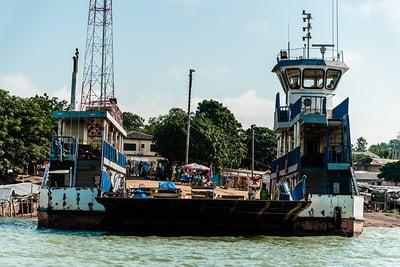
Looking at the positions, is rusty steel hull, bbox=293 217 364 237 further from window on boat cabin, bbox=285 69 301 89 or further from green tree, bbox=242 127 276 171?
green tree, bbox=242 127 276 171

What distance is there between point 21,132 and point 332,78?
21.3m

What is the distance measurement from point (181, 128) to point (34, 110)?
11.9 m

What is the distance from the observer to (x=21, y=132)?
39750mm

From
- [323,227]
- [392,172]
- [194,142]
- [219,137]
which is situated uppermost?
[219,137]

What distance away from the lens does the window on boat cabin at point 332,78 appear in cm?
2600

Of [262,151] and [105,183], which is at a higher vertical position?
[262,151]

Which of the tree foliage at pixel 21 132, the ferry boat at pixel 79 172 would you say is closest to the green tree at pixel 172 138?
the tree foliage at pixel 21 132

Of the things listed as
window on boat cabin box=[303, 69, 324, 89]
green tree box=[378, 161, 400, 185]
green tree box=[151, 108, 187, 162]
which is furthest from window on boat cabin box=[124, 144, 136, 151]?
window on boat cabin box=[303, 69, 324, 89]

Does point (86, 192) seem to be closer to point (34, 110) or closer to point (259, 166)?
point (34, 110)

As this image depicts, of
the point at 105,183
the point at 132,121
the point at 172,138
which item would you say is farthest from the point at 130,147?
the point at 105,183

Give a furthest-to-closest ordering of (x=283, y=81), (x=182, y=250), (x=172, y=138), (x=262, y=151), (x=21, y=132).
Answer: (x=262, y=151)
(x=172, y=138)
(x=21, y=132)
(x=283, y=81)
(x=182, y=250)

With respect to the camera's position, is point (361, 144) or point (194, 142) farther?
point (361, 144)

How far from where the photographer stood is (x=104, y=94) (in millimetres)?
36656

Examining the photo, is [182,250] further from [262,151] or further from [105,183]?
[262,151]
